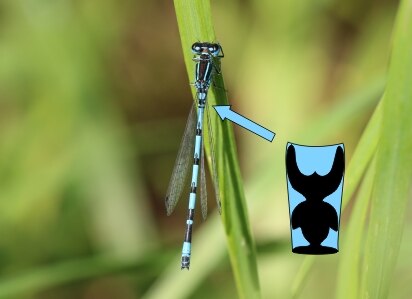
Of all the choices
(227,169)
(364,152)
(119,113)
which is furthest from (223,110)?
(119,113)

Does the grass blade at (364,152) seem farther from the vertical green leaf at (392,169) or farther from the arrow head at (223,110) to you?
the arrow head at (223,110)

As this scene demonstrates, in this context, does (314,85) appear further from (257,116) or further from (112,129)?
(112,129)

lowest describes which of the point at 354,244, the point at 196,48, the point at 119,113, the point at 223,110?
the point at 354,244

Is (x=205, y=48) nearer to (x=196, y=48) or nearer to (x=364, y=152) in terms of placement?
(x=196, y=48)

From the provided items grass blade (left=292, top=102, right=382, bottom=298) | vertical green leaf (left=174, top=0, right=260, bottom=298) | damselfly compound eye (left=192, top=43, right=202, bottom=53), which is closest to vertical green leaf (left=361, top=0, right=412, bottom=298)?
grass blade (left=292, top=102, right=382, bottom=298)

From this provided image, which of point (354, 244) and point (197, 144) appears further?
point (197, 144)

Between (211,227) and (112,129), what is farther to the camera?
(112,129)

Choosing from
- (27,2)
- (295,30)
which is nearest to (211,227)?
(295,30)
